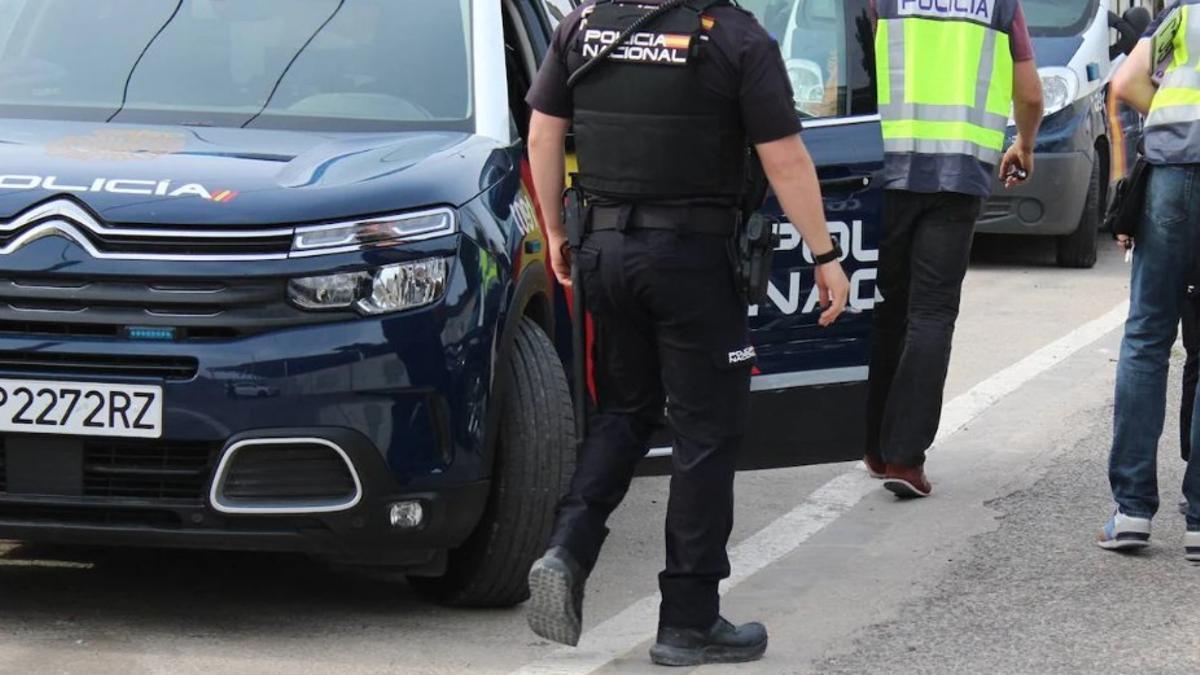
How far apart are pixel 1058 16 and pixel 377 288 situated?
964 cm

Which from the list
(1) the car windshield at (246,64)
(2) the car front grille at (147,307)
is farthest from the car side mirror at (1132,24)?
(2) the car front grille at (147,307)

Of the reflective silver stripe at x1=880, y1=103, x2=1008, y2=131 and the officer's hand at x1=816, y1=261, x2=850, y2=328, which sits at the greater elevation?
the reflective silver stripe at x1=880, y1=103, x2=1008, y2=131

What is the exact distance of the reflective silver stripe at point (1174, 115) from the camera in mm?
6238

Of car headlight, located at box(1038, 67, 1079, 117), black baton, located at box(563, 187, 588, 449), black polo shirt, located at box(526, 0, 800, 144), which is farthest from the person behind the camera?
car headlight, located at box(1038, 67, 1079, 117)

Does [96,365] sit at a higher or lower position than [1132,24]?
lower

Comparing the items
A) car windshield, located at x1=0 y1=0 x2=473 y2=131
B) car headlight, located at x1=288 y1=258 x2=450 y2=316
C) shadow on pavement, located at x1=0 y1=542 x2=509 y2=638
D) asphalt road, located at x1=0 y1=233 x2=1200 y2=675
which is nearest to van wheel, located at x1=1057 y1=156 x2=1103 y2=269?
asphalt road, located at x1=0 y1=233 x2=1200 y2=675

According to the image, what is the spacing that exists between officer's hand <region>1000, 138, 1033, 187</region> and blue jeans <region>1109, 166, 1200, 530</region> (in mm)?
908

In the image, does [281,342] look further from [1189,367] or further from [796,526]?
[1189,367]

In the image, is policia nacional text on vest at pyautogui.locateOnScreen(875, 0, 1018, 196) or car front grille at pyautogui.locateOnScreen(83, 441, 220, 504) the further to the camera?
policia nacional text on vest at pyautogui.locateOnScreen(875, 0, 1018, 196)

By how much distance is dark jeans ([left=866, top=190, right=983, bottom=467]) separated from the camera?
23.4ft

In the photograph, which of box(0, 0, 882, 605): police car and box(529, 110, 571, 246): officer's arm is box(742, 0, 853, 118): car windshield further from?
box(529, 110, 571, 246): officer's arm

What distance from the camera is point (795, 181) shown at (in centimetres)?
505

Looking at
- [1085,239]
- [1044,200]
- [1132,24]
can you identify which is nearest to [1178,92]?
[1132,24]

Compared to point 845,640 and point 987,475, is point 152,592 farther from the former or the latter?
point 987,475
